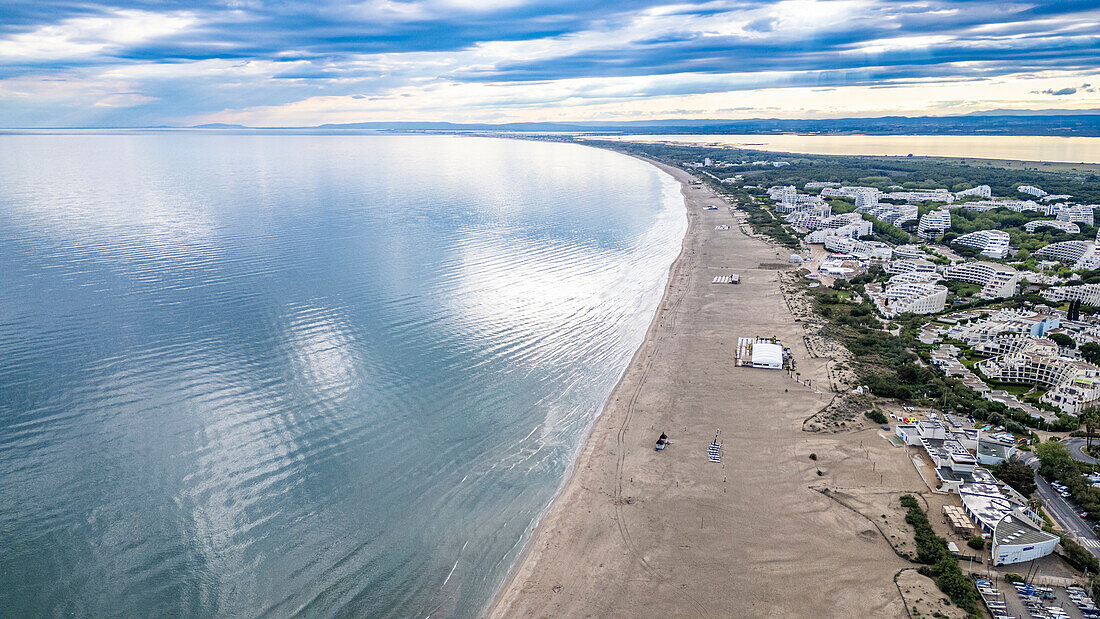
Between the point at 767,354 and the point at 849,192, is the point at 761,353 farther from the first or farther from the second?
the point at 849,192

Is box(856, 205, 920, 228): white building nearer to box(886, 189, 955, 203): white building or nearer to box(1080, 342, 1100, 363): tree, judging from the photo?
box(886, 189, 955, 203): white building

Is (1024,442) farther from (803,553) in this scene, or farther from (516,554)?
(516,554)

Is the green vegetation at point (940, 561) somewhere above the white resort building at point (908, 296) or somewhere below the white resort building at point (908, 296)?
below

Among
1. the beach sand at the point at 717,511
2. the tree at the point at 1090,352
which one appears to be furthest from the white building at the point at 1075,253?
the beach sand at the point at 717,511

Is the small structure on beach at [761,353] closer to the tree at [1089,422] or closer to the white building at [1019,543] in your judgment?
the tree at [1089,422]

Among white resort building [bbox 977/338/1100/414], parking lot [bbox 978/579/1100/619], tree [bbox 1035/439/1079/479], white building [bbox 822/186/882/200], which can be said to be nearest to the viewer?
parking lot [bbox 978/579/1100/619]

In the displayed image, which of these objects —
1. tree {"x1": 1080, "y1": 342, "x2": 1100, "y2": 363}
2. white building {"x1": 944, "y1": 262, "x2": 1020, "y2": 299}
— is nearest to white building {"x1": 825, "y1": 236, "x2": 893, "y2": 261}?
white building {"x1": 944, "y1": 262, "x2": 1020, "y2": 299}
